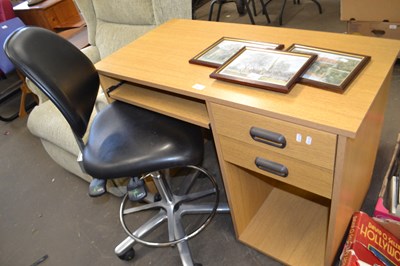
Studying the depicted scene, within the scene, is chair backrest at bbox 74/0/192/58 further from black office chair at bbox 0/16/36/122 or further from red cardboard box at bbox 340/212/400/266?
red cardboard box at bbox 340/212/400/266

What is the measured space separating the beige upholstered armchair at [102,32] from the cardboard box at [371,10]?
1.12 meters

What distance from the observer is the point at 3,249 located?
5.18ft

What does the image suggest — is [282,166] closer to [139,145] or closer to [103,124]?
[139,145]

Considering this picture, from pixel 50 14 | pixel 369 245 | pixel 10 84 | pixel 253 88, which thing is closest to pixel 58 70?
pixel 253 88

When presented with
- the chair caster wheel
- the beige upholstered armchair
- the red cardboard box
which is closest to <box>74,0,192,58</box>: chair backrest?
the beige upholstered armchair

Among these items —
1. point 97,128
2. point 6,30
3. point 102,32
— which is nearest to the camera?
point 97,128

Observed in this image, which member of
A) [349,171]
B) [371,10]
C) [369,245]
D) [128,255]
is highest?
[349,171]

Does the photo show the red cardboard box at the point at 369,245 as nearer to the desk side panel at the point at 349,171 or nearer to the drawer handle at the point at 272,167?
the desk side panel at the point at 349,171

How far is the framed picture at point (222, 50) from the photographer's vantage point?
1001mm

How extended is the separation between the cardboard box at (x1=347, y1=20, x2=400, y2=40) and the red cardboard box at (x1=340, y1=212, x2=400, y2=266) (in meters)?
1.43

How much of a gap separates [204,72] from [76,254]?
1.09 meters

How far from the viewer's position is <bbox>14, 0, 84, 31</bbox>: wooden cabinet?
278 centimetres

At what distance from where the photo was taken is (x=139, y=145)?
1.04 metres

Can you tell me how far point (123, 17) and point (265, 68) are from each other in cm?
115
